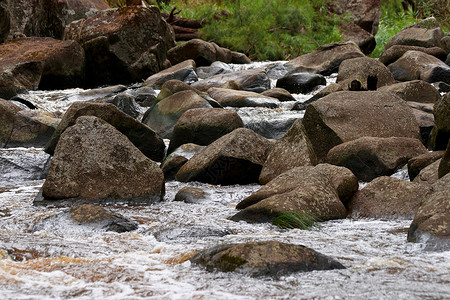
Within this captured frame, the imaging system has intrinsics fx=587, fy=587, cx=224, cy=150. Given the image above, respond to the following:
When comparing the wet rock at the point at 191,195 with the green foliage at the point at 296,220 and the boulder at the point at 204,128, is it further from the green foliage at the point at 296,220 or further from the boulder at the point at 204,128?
the boulder at the point at 204,128

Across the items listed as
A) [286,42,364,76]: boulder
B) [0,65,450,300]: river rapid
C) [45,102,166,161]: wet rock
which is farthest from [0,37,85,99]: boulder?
[0,65,450,300]: river rapid

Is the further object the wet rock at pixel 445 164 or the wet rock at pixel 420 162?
the wet rock at pixel 420 162

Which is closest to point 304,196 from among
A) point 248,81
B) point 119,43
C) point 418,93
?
point 418,93

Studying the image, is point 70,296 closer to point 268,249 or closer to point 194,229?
point 268,249

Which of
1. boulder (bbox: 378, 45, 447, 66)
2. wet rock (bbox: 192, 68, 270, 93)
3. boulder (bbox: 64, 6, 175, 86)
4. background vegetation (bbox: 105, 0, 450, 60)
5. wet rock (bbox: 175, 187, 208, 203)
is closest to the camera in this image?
wet rock (bbox: 175, 187, 208, 203)

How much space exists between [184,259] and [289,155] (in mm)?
3284

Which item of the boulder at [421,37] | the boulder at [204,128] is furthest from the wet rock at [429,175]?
the boulder at [421,37]

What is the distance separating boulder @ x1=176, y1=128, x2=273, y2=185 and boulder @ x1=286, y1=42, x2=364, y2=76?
9652 mm

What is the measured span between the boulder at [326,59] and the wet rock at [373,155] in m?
9.76

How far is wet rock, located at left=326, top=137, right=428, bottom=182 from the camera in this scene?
6.52 metres

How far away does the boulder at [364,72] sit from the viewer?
496 inches

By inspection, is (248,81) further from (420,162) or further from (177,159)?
(420,162)

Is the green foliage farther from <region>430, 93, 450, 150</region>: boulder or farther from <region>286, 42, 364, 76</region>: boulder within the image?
<region>286, 42, 364, 76</region>: boulder

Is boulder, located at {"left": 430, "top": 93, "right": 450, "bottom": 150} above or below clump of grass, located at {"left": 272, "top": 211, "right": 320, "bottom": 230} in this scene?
above
